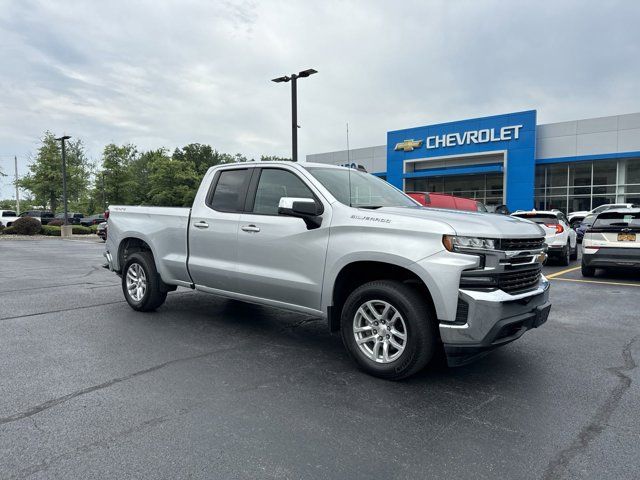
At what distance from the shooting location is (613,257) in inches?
394

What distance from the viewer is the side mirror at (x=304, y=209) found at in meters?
4.37

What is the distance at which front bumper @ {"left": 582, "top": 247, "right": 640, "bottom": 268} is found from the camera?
32.2 feet

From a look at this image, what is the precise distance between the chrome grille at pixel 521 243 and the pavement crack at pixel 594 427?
1.34m

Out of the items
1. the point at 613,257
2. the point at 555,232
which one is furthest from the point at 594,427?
the point at 555,232

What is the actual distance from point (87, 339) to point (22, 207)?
92.0 metres

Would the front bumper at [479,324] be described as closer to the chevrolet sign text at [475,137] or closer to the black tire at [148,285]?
the black tire at [148,285]

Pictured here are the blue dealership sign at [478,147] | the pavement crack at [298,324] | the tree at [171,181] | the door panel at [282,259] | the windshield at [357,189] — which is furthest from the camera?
the tree at [171,181]

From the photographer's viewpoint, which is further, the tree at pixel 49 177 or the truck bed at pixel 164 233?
the tree at pixel 49 177

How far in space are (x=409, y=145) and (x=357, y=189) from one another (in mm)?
33017

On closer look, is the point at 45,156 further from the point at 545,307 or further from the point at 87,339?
the point at 545,307

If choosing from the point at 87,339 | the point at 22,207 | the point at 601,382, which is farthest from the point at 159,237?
the point at 22,207

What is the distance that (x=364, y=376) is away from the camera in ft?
14.0

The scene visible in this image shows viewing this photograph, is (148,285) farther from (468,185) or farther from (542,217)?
(468,185)

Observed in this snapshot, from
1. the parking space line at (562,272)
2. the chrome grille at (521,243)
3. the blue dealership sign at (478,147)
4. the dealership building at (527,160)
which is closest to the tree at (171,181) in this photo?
the blue dealership sign at (478,147)
